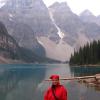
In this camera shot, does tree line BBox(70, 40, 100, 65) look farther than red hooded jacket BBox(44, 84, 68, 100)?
Yes

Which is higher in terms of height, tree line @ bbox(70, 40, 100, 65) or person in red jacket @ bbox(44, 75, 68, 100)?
tree line @ bbox(70, 40, 100, 65)

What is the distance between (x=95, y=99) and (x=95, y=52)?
145 metres

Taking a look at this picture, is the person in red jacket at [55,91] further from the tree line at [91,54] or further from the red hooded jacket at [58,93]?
the tree line at [91,54]

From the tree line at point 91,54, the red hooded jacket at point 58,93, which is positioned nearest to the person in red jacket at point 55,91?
the red hooded jacket at point 58,93

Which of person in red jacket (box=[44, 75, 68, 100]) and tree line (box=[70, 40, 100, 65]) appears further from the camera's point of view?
tree line (box=[70, 40, 100, 65])

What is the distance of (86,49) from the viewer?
193 m

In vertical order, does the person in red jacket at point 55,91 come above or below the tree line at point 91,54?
below

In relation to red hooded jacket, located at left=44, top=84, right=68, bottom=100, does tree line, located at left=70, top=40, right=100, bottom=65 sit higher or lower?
higher

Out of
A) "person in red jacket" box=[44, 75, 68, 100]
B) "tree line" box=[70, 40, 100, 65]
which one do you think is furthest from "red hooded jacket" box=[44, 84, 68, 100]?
"tree line" box=[70, 40, 100, 65]

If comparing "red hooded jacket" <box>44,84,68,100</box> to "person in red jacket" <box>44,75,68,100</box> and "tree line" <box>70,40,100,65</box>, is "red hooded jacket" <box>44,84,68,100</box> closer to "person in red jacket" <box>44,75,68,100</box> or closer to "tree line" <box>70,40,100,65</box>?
"person in red jacket" <box>44,75,68,100</box>

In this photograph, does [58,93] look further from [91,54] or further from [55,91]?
[91,54]

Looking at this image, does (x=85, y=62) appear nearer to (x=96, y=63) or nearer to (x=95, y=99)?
(x=96, y=63)

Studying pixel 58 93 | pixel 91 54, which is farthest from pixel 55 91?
pixel 91 54

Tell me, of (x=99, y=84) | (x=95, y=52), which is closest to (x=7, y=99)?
(x=99, y=84)
